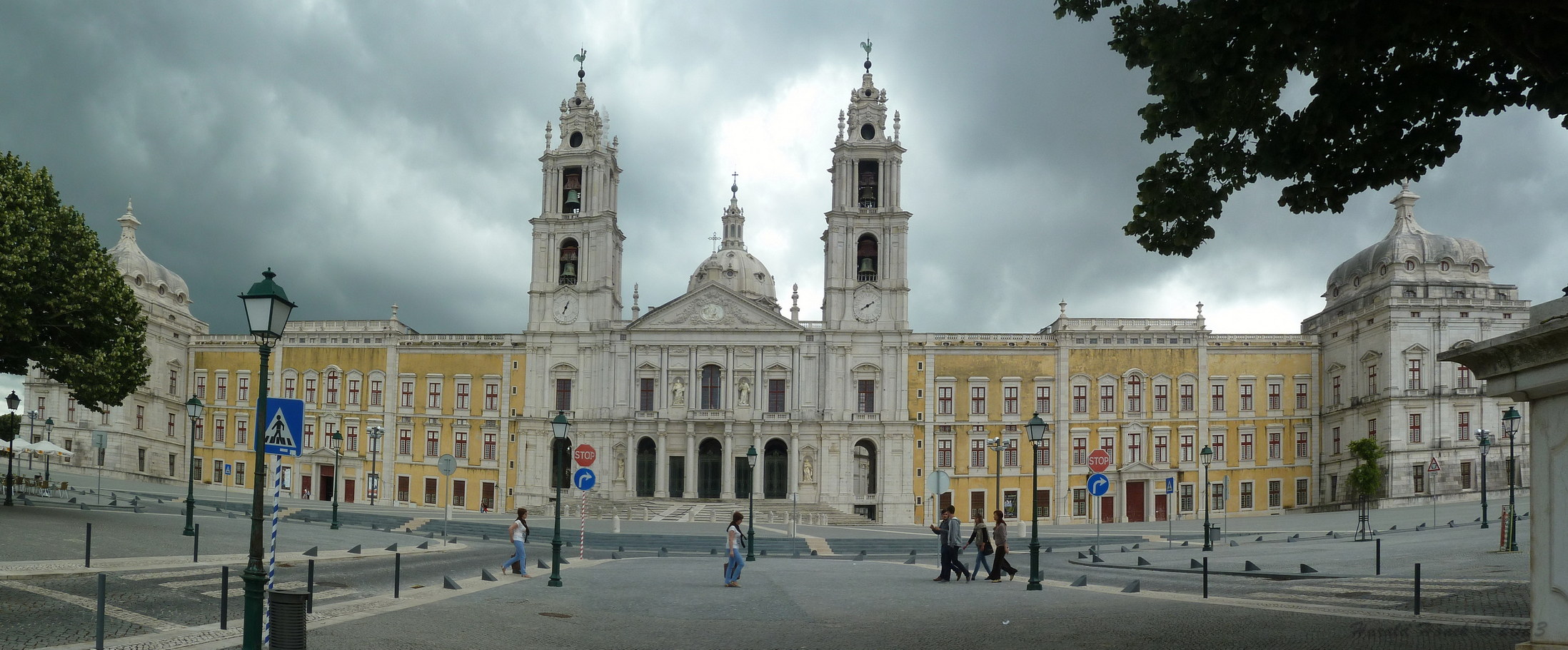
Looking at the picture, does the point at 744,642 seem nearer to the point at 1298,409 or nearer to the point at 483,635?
the point at 483,635

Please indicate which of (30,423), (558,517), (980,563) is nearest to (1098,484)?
(980,563)

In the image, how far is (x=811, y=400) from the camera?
214ft

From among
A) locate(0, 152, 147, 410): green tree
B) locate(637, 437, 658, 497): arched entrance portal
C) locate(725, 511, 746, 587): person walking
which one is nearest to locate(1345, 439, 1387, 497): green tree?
locate(637, 437, 658, 497): arched entrance portal

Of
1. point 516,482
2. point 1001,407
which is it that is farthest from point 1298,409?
point 516,482

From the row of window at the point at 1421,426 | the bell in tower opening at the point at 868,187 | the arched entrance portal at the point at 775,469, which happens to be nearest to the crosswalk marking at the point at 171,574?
the arched entrance portal at the point at 775,469

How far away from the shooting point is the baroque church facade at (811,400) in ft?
211

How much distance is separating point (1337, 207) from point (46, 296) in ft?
99.9

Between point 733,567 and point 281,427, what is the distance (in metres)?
11.3

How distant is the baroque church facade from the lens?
211 ft

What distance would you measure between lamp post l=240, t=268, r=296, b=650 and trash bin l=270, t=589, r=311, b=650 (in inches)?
8.9

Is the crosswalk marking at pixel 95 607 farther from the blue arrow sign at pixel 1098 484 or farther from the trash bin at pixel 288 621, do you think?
the blue arrow sign at pixel 1098 484

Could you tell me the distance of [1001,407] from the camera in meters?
65.2

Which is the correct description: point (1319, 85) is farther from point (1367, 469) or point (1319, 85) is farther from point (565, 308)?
point (565, 308)

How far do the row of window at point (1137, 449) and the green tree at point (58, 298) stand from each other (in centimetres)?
4218
